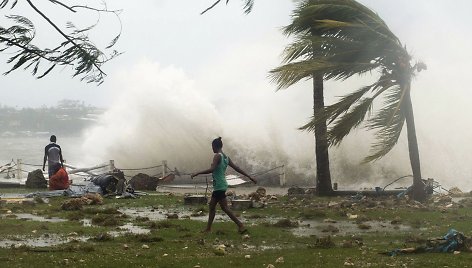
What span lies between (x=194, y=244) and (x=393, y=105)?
26.5 ft

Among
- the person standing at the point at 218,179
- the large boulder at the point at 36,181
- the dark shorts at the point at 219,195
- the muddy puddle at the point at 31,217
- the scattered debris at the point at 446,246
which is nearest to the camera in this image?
the scattered debris at the point at 446,246

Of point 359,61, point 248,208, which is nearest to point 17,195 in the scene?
point 248,208

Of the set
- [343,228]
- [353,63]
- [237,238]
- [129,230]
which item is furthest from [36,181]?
[343,228]

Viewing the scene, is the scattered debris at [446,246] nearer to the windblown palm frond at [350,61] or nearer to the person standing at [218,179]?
the person standing at [218,179]

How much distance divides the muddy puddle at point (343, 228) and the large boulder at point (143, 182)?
1008 centimetres

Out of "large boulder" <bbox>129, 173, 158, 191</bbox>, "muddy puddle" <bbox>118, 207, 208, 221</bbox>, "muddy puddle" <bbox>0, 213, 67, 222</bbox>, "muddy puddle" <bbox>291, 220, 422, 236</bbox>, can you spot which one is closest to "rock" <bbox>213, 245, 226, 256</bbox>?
"muddy puddle" <bbox>291, 220, 422, 236</bbox>

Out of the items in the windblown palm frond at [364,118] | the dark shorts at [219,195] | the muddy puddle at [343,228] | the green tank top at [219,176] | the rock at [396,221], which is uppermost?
the windblown palm frond at [364,118]

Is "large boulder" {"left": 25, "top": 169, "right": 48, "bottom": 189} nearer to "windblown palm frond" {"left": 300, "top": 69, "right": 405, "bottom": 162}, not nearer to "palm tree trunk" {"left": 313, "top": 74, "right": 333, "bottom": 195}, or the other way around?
"palm tree trunk" {"left": 313, "top": 74, "right": 333, "bottom": 195}

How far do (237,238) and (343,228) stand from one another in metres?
2.56

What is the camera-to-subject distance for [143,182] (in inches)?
875

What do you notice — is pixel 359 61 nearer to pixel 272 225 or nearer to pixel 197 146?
pixel 272 225

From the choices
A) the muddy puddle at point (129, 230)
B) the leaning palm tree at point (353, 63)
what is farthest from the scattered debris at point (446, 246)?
the leaning palm tree at point (353, 63)

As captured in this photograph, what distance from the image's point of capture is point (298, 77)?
51.0 ft

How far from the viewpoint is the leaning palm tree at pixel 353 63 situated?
15.6 metres
